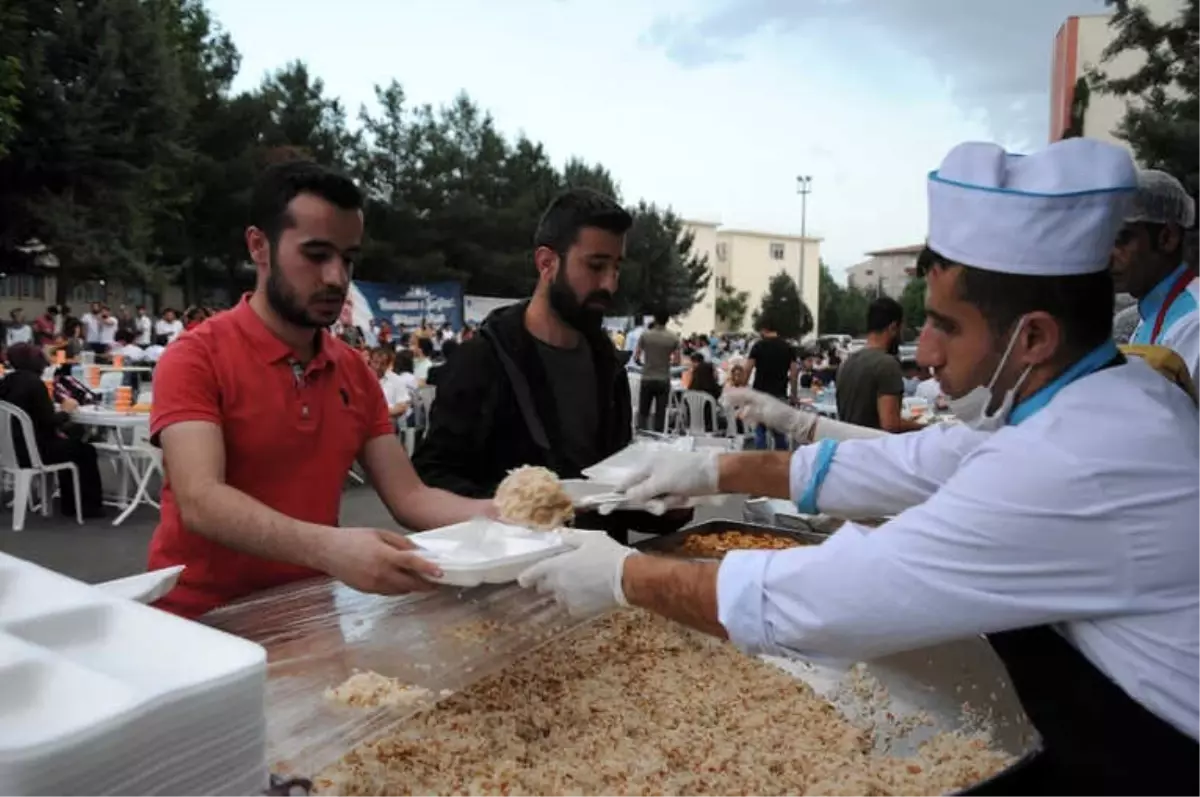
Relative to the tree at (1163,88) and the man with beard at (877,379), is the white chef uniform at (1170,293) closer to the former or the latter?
the man with beard at (877,379)

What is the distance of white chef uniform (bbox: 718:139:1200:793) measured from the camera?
113cm

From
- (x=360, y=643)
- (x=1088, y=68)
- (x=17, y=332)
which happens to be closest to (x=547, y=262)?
(x=360, y=643)

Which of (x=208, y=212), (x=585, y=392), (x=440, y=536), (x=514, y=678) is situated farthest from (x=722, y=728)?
(x=208, y=212)

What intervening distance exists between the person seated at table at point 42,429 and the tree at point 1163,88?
10248 millimetres

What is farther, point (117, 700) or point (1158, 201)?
point (1158, 201)

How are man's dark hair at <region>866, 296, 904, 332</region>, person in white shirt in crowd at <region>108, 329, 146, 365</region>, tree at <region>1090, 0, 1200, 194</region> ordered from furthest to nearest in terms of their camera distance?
person in white shirt in crowd at <region>108, 329, 146, 365</region>
tree at <region>1090, 0, 1200, 194</region>
man's dark hair at <region>866, 296, 904, 332</region>

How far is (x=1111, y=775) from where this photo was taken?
1.26 metres

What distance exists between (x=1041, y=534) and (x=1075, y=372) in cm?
30

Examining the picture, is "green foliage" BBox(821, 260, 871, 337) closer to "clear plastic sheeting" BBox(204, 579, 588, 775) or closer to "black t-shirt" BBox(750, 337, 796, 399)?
"black t-shirt" BBox(750, 337, 796, 399)

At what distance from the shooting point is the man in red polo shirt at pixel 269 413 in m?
1.81

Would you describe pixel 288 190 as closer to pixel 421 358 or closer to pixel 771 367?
pixel 771 367

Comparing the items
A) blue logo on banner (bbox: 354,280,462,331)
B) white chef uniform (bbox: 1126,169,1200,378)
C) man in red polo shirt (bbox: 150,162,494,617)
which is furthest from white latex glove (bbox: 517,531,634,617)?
blue logo on banner (bbox: 354,280,462,331)

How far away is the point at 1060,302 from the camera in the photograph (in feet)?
4.27

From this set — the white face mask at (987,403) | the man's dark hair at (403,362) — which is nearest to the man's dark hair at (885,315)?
the white face mask at (987,403)
